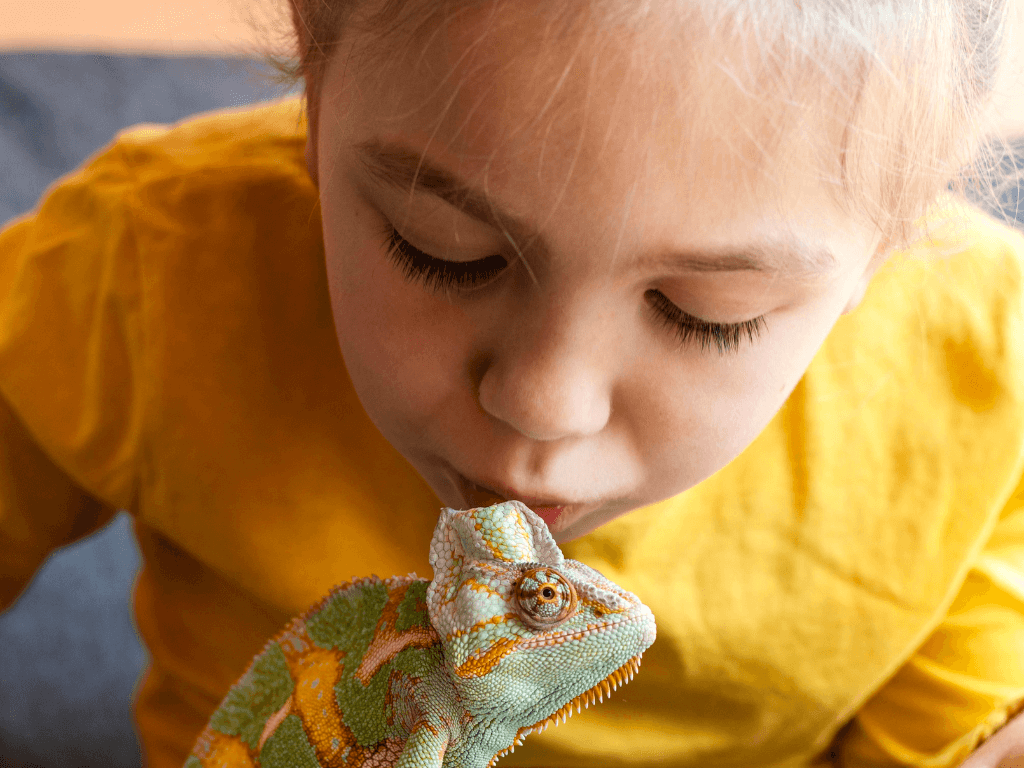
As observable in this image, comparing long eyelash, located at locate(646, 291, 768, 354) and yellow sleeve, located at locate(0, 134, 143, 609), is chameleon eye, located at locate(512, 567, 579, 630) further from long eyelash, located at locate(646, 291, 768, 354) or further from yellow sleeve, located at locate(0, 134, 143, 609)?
yellow sleeve, located at locate(0, 134, 143, 609)

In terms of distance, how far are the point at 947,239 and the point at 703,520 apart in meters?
0.28

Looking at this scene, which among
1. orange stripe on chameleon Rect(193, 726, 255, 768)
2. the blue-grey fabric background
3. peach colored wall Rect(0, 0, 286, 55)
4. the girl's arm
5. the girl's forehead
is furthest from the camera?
peach colored wall Rect(0, 0, 286, 55)

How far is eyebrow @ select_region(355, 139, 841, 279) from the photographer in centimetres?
36

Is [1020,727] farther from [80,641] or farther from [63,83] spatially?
[63,83]

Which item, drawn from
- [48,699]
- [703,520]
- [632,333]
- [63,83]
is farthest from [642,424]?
[63,83]

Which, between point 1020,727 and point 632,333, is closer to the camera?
point 632,333

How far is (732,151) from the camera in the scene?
1.14 feet

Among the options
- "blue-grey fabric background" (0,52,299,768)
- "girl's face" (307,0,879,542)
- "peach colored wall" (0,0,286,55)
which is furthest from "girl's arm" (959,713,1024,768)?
"peach colored wall" (0,0,286,55)

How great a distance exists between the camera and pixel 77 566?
1166 millimetres

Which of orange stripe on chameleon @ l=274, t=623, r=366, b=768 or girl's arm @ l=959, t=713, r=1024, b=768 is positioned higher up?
orange stripe on chameleon @ l=274, t=623, r=366, b=768

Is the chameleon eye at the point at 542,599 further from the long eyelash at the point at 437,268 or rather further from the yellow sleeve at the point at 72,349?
the yellow sleeve at the point at 72,349

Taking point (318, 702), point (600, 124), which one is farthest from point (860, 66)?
point (318, 702)

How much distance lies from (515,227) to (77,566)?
3.36 ft

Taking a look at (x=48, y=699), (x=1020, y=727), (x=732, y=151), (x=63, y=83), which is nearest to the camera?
(x=732, y=151)
